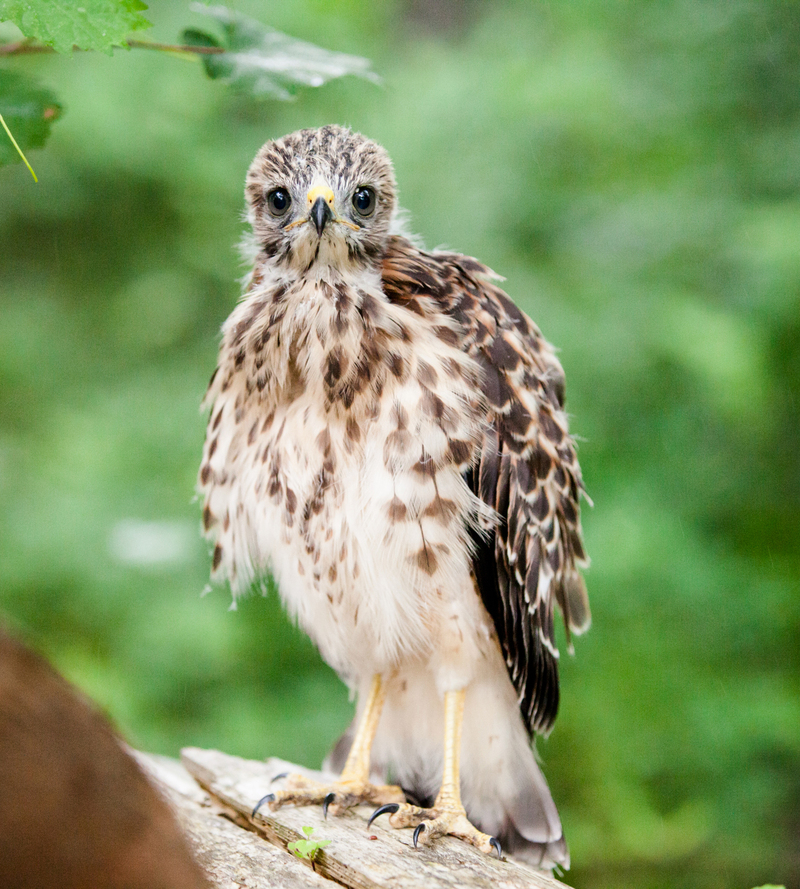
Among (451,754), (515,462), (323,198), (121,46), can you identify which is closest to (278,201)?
(323,198)

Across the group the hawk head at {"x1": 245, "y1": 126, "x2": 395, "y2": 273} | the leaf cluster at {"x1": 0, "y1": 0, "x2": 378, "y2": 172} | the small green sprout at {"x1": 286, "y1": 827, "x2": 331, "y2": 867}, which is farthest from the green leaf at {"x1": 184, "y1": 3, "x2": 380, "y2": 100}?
the small green sprout at {"x1": 286, "y1": 827, "x2": 331, "y2": 867}

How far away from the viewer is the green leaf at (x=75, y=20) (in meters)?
1.40

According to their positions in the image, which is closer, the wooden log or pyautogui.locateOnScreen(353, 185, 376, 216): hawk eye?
the wooden log

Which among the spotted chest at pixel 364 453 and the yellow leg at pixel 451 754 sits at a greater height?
the spotted chest at pixel 364 453

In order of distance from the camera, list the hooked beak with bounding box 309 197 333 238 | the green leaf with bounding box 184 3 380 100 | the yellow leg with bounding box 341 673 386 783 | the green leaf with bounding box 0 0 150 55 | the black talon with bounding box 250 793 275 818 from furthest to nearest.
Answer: the yellow leg with bounding box 341 673 386 783
the black talon with bounding box 250 793 275 818
the hooked beak with bounding box 309 197 333 238
the green leaf with bounding box 184 3 380 100
the green leaf with bounding box 0 0 150 55

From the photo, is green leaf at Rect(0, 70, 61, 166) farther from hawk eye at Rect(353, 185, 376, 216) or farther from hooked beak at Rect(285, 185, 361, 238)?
hawk eye at Rect(353, 185, 376, 216)

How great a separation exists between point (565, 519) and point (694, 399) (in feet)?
5.81

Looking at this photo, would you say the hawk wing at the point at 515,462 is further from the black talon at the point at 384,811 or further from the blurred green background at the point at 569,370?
the blurred green background at the point at 569,370

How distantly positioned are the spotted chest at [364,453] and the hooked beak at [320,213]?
0.48 feet

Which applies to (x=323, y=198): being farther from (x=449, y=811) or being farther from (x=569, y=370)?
(x=569, y=370)

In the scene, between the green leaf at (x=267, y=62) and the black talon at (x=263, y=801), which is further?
the black talon at (x=263, y=801)

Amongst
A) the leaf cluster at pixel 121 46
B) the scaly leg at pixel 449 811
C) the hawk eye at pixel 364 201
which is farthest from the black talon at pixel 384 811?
the leaf cluster at pixel 121 46

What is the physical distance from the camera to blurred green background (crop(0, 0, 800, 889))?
3.39 metres

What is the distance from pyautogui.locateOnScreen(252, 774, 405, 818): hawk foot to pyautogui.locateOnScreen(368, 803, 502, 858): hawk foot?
0.42 feet
